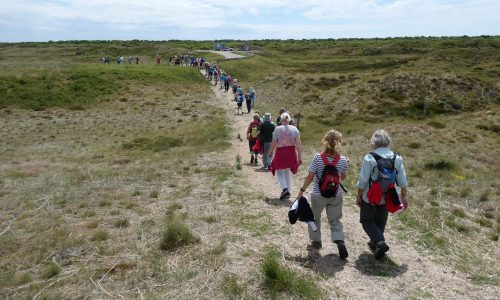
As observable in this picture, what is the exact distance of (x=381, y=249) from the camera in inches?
277

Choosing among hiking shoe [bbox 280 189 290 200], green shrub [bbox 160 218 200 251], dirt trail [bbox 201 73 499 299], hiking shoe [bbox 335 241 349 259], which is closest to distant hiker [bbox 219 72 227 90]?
hiking shoe [bbox 280 189 290 200]

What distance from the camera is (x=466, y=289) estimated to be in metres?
6.50

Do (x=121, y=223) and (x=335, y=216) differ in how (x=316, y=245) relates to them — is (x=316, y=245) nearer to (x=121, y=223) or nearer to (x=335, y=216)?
(x=335, y=216)

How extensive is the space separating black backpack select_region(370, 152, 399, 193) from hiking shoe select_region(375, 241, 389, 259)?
0.97 metres

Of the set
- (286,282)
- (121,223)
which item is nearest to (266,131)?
(121,223)

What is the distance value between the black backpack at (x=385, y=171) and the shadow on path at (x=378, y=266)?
4.62 ft

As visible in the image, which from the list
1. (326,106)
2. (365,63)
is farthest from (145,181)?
(365,63)

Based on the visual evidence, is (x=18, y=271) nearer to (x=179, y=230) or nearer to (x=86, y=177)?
(x=179, y=230)

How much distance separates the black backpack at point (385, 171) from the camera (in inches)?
261

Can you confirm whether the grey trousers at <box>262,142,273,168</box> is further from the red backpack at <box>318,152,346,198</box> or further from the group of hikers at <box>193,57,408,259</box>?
the red backpack at <box>318,152,346,198</box>

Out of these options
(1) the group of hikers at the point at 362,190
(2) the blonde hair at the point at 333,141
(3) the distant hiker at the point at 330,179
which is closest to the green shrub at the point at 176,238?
(1) the group of hikers at the point at 362,190

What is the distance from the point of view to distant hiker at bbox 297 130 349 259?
22.4ft

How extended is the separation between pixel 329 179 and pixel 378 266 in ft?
5.91

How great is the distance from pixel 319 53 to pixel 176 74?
1756 inches
